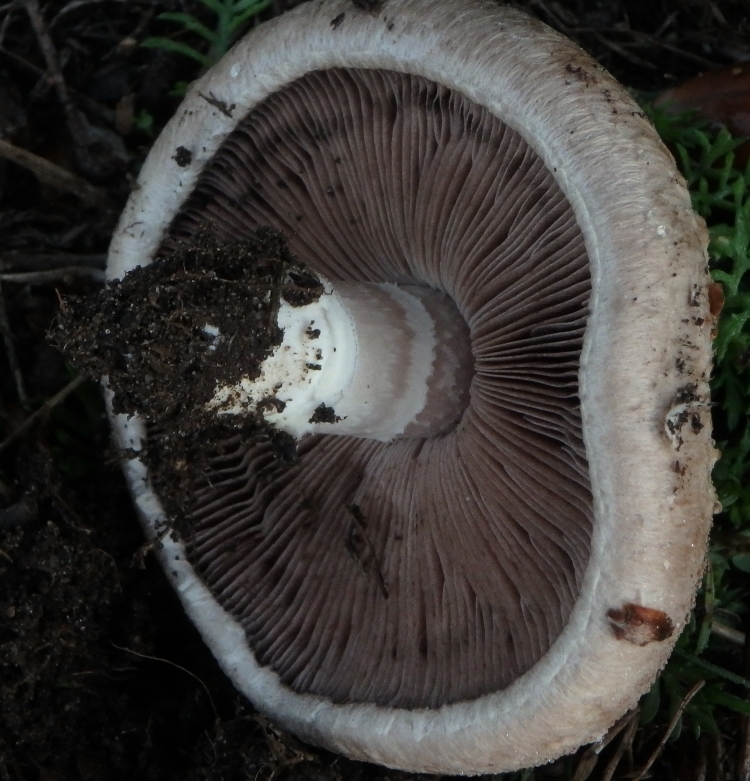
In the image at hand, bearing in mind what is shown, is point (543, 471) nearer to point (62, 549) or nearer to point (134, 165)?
point (62, 549)

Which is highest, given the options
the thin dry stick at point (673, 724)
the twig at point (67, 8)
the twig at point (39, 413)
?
the twig at point (67, 8)

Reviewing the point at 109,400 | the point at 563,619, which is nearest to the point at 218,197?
the point at 109,400

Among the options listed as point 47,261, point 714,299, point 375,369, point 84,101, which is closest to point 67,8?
point 84,101

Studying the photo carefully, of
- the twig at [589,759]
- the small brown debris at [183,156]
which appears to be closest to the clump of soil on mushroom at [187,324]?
the small brown debris at [183,156]

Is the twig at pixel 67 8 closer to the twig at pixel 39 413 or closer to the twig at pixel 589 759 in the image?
the twig at pixel 39 413

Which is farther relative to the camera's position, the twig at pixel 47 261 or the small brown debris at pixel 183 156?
the twig at pixel 47 261

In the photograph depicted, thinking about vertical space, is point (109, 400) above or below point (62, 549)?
above

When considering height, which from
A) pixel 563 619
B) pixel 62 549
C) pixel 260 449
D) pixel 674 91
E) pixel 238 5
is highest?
pixel 674 91

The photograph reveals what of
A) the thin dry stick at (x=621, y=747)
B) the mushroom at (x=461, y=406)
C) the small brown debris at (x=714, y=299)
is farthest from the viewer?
the thin dry stick at (x=621, y=747)

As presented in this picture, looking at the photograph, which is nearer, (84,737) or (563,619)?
(563,619)
